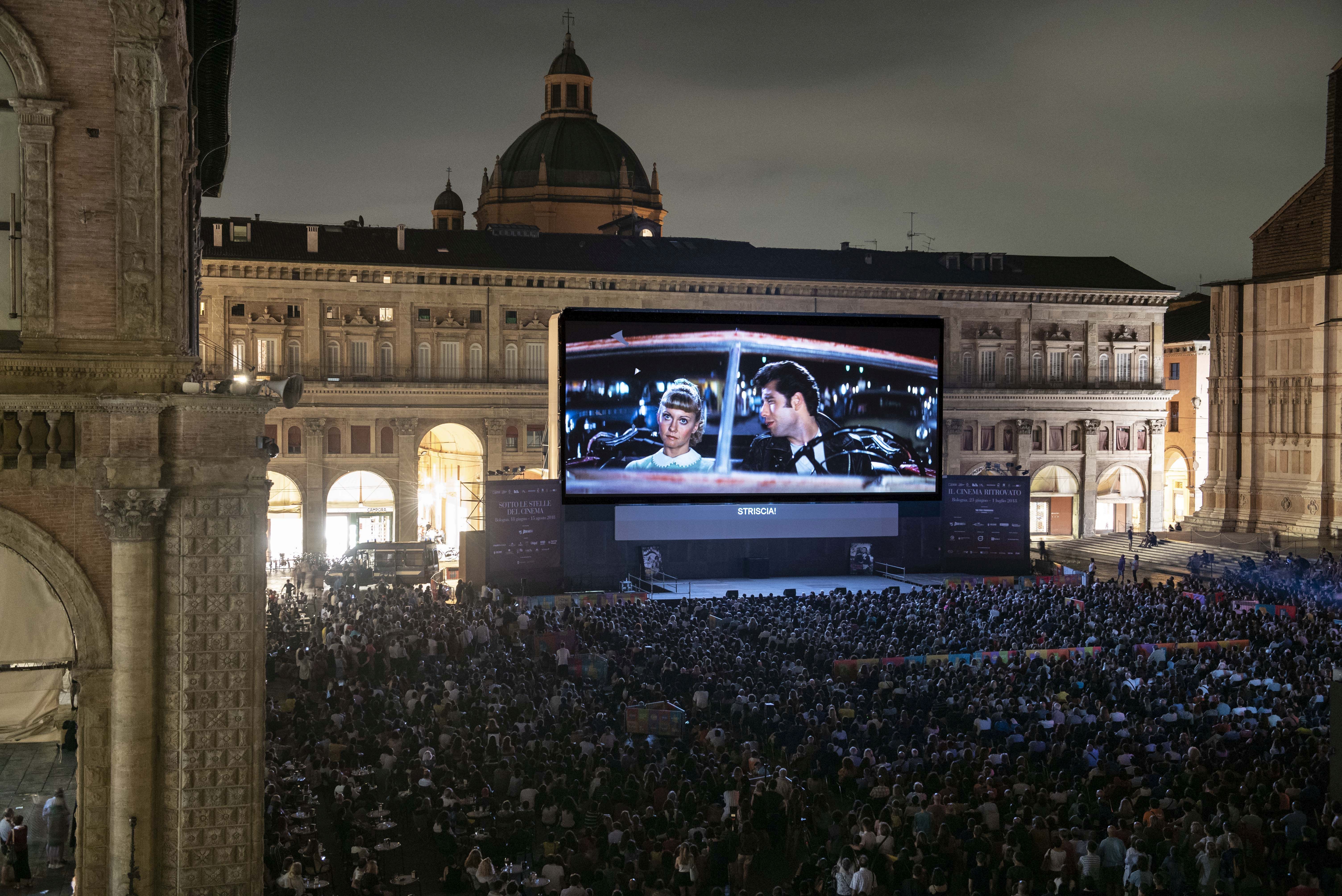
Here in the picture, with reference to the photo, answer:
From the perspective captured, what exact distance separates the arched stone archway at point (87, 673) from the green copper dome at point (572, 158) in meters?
66.1

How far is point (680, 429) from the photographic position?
1704 inches

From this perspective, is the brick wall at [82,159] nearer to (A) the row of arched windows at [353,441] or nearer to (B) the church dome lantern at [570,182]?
(A) the row of arched windows at [353,441]

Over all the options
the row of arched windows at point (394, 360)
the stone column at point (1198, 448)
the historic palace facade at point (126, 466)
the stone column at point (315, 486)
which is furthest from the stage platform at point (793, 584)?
the stone column at point (1198, 448)

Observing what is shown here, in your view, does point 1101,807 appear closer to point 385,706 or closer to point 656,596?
point 385,706

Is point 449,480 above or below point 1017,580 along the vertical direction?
above

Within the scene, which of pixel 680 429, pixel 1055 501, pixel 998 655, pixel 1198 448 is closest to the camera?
pixel 998 655

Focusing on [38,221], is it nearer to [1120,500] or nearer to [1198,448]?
[1120,500]

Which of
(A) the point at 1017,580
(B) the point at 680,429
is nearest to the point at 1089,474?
(A) the point at 1017,580

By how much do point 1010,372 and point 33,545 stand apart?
6241 centimetres

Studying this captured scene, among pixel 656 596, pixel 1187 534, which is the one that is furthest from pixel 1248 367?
Answer: pixel 656 596

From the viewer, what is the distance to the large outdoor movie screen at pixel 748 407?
42406mm

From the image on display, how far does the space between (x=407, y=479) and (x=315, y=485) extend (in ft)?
14.5

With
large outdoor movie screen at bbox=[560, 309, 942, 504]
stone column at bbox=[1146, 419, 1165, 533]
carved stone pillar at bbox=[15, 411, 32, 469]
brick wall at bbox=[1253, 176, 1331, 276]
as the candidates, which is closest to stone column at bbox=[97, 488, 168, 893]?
carved stone pillar at bbox=[15, 411, 32, 469]

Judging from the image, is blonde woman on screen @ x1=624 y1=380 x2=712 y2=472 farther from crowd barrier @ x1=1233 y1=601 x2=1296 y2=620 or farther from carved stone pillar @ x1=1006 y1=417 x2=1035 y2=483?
carved stone pillar @ x1=1006 y1=417 x2=1035 y2=483
